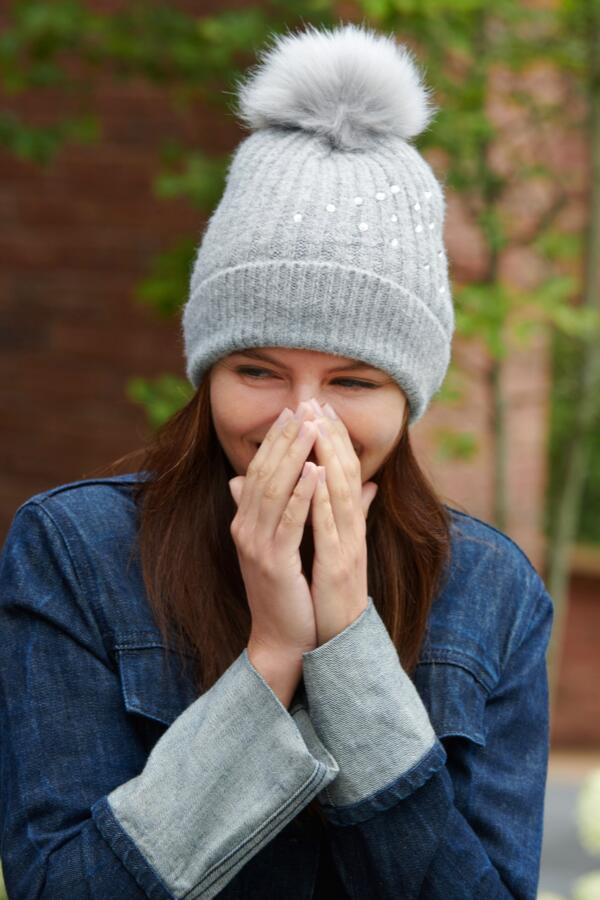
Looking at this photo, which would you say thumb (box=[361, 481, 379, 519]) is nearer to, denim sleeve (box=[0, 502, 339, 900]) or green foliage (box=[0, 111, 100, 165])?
denim sleeve (box=[0, 502, 339, 900])

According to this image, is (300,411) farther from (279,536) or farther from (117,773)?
(117,773)

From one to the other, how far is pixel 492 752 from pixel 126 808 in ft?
1.81

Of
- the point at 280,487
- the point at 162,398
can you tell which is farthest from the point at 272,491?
the point at 162,398

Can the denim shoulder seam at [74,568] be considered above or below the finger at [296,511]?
below

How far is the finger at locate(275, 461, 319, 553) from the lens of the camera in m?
1.72

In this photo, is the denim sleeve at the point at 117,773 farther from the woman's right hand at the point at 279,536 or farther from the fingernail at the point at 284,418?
the fingernail at the point at 284,418

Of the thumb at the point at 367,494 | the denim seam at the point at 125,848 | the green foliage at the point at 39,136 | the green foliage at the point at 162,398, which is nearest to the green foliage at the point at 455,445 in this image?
the green foliage at the point at 162,398

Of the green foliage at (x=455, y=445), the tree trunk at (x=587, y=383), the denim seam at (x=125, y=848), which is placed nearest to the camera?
the denim seam at (x=125, y=848)

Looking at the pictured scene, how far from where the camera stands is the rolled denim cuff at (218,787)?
1640 mm

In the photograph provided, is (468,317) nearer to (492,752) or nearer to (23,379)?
(492,752)

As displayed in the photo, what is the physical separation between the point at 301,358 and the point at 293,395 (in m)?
0.05

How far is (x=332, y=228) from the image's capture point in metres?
1.82

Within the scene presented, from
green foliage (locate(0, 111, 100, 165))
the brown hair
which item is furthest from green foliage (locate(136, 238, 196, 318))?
the brown hair

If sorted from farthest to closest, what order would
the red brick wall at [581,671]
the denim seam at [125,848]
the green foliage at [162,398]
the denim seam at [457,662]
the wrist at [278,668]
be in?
the red brick wall at [581,671] < the green foliage at [162,398] < the denim seam at [457,662] < the wrist at [278,668] < the denim seam at [125,848]
